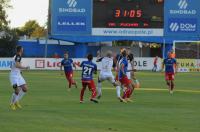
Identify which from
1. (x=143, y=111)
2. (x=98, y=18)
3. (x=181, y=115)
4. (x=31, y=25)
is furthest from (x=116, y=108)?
(x=31, y=25)

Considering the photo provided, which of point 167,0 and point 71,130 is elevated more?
point 167,0

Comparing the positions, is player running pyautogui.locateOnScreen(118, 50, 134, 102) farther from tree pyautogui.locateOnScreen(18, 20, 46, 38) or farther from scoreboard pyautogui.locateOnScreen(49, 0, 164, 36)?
tree pyautogui.locateOnScreen(18, 20, 46, 38)

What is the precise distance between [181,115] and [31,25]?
5531 inches

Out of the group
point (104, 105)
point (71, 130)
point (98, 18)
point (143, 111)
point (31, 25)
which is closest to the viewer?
point (71, 130)

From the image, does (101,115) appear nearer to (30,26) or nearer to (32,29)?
(32,29)

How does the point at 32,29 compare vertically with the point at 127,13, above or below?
above

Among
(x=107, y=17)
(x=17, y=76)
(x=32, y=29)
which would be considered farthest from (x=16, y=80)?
(x=32, y=29)

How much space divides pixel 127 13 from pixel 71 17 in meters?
5.37

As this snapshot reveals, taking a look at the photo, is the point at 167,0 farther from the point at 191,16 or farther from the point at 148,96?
the point at 148,96

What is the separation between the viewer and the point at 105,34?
5994 cm

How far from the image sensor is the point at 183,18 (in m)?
61.2

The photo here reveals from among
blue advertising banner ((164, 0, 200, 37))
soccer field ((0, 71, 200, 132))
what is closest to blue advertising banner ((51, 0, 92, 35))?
blue advertising banner ((164, 0, 200, 37))

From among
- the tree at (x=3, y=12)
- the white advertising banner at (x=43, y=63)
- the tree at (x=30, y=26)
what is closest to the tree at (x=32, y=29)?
the tree at (x=30, y=26)

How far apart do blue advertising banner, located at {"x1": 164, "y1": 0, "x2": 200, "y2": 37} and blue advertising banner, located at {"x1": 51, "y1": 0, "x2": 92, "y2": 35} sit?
7.50m
